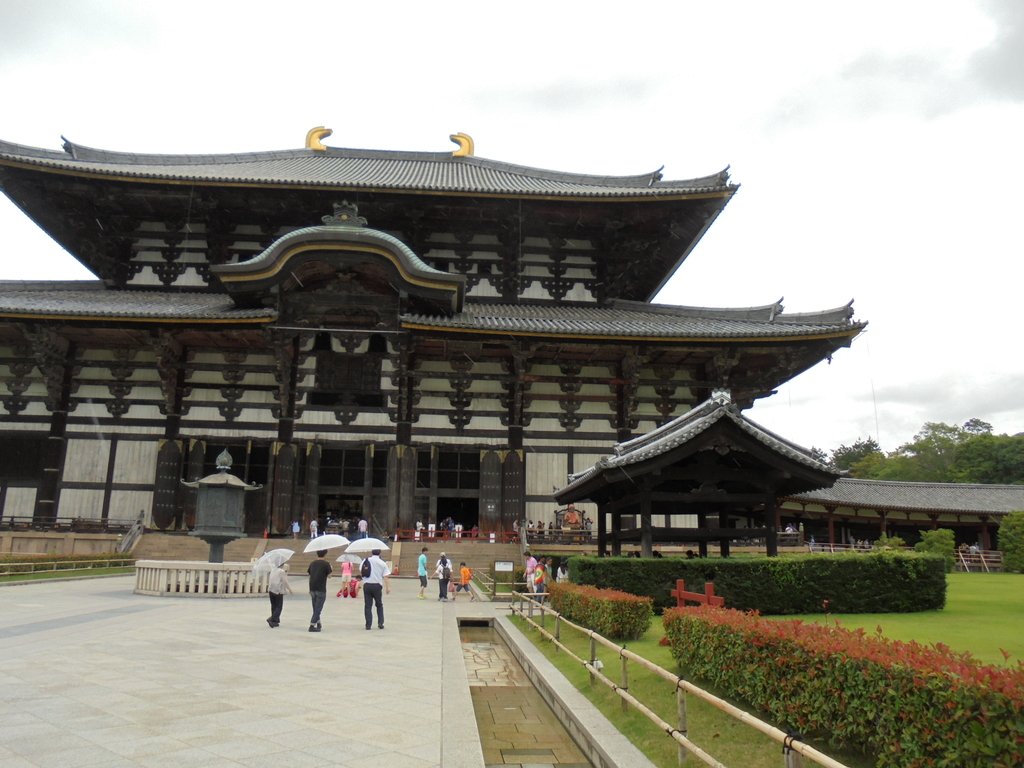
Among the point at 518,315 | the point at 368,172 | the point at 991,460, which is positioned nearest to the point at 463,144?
the point at 368,172

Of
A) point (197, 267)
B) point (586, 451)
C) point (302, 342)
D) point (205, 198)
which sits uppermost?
point (205, 198)

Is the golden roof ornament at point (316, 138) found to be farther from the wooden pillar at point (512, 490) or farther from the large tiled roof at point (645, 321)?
the wooden pillar at point (512, 490)

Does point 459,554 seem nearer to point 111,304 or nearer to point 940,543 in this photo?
point 111,304

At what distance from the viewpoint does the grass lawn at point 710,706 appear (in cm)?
538

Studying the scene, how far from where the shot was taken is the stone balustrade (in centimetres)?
1673

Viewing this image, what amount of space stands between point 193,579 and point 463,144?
93.9 ft

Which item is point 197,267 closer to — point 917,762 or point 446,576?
point 446,576

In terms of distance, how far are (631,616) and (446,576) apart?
8998mm

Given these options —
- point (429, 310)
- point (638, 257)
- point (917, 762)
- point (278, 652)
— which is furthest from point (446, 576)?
point (638, 257)

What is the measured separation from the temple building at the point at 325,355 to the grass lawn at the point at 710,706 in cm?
1291

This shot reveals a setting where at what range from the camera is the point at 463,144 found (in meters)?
38.8

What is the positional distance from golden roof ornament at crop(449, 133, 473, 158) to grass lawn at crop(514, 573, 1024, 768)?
98.6ft

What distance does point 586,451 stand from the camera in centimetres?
2692

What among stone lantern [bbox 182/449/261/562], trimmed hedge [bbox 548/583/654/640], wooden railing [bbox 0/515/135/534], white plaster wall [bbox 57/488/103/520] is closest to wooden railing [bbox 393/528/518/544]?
stone lantern [bbox 182/449/261/562]
